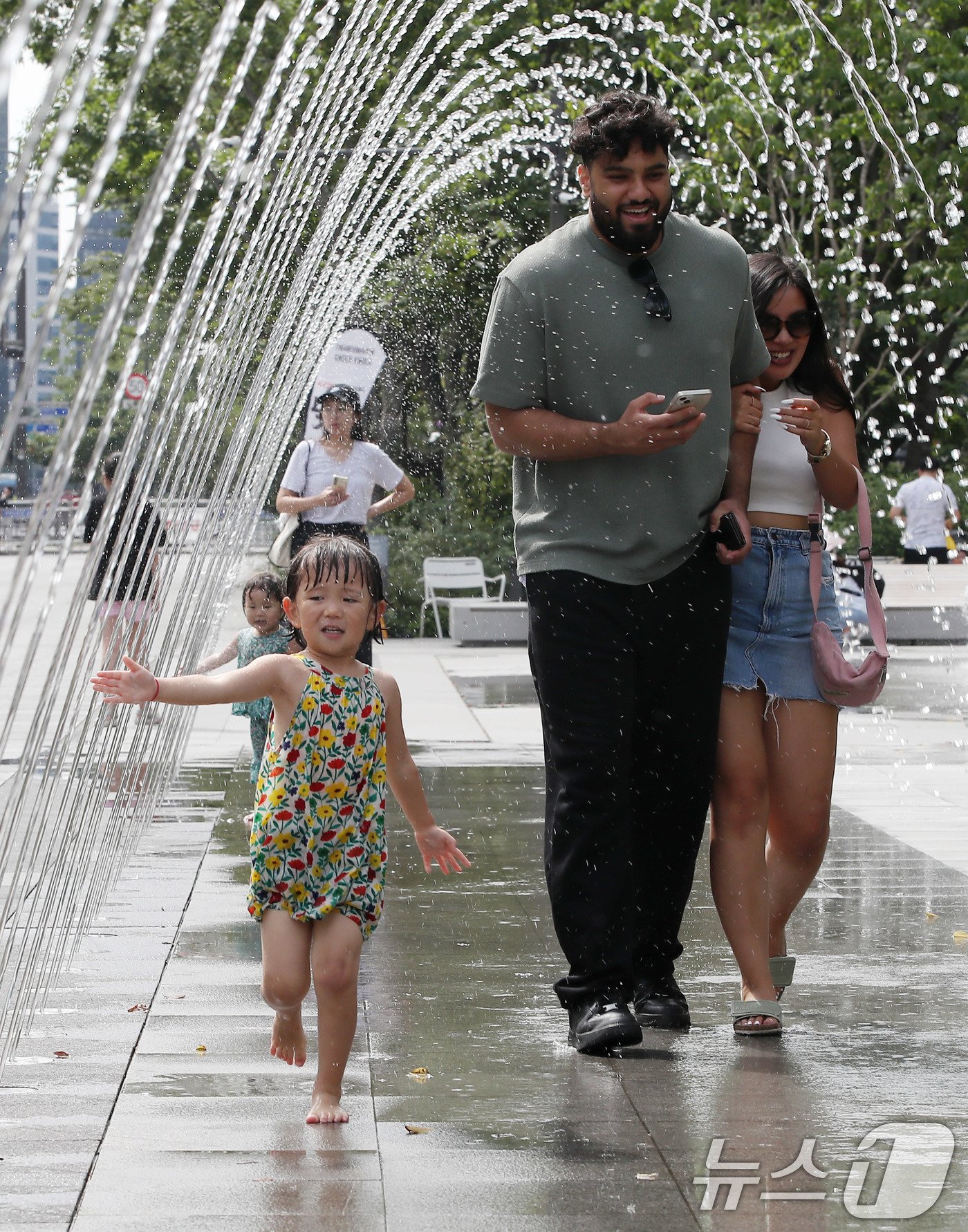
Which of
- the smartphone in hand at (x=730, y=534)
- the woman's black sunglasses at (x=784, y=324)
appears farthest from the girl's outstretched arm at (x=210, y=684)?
the woman's black sunglasses at (x=784, y=324)

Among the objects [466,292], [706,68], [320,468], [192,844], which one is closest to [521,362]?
[192,844]

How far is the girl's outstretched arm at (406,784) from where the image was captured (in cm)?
401

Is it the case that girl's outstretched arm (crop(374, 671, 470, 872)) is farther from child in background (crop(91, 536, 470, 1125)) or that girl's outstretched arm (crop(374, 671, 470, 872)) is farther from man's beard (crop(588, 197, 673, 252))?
man's beard (crop(588, 197, 673, 252))

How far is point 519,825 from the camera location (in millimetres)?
7520

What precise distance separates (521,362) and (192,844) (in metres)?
3.12

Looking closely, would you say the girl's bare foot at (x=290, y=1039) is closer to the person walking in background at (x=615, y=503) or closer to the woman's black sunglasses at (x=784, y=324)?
the person walking in background at (x=615, y=503)

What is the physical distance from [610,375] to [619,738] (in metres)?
0.82

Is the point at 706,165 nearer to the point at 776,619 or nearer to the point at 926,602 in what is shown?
the point at 926,602

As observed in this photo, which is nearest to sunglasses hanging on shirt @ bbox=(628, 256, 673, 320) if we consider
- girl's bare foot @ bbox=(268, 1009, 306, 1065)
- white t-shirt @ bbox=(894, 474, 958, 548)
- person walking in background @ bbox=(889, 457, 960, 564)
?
girl's bare foot @ bbox=(268, 1009, 306, 1065)

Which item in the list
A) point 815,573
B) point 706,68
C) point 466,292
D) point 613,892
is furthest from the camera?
point 466,292

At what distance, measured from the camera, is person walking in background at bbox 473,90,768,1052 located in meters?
4.34

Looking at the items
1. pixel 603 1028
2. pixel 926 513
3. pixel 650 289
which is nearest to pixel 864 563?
pixel 650 289

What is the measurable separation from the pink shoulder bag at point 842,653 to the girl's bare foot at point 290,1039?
58.2 inches

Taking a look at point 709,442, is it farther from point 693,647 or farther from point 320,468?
point 320,468
